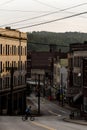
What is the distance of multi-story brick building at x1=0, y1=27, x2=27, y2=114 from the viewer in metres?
83.8

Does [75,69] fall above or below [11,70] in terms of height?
below

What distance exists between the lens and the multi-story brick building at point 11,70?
275 feet

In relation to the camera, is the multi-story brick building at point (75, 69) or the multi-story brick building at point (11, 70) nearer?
the multi-story brick building at point (11, 70)

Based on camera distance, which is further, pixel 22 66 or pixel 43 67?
pixel 43 67

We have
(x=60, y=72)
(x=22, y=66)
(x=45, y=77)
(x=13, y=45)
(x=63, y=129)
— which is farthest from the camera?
(x=45, y=77)

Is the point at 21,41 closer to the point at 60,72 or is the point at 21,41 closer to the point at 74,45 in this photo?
the point at 74,45

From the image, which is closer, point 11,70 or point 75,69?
point 11,70

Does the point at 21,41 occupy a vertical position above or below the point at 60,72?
above

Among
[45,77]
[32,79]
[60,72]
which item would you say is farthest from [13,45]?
[32,79]

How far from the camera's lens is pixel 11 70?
7900cm

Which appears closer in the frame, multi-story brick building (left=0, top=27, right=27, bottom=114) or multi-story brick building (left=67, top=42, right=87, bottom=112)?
multi-story brick building (left=0, top=27, right=27, bottom=114)

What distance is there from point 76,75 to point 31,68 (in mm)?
77140

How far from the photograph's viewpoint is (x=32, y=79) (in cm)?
16288

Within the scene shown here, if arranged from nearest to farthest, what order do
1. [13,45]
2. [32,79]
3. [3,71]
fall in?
[3,71] < [13,45] < [32,79]
